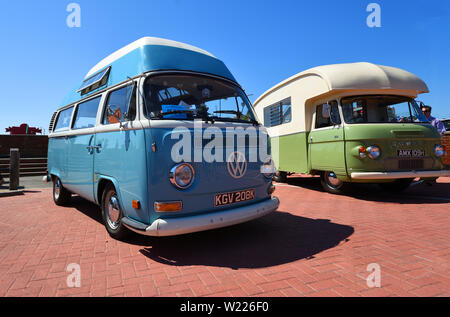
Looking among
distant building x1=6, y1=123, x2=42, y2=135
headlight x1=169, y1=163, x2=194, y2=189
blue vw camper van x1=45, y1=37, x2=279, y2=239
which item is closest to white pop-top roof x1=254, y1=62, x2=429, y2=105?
blue vw camper van x1=45, y1=37, x2=279, y2=239

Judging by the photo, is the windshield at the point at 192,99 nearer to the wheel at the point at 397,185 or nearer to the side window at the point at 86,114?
the side window at the point at 86,114

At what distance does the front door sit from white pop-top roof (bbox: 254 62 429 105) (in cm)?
51

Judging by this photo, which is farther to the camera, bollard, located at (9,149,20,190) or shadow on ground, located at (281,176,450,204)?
bollard, located at (9,149,20,190)

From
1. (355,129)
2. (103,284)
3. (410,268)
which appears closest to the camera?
(103,284)

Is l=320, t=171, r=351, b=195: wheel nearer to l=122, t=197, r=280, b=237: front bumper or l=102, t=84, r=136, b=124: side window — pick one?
l=122, t=197, r=280, b=237: front bumper

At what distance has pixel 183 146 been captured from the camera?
9.56ft

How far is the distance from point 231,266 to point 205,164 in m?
1.10

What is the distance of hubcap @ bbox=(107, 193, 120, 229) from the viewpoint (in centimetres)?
349

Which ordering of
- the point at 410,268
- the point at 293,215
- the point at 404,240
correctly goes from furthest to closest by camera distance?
the point at 293,215, the point at 404,240, the point at 410,268

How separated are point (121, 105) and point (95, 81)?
1267mm

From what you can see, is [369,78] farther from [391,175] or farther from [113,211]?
[113,211]

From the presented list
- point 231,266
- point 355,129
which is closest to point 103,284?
point 231,266
